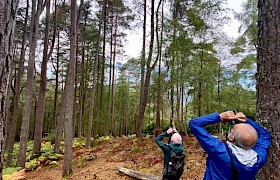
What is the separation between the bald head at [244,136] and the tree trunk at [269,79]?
709mm

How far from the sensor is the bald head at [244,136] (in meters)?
1.71

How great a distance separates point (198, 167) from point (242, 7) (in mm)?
9569

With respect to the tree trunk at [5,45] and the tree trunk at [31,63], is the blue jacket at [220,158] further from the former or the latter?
the tree trunk at [31,63]

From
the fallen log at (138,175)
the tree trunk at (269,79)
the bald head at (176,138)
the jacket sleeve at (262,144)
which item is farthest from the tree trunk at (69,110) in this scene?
the jacket sleeve at (262,144)

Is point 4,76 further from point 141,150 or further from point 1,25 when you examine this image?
point 141,150

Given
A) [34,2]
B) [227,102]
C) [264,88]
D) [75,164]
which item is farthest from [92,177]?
[227,102]

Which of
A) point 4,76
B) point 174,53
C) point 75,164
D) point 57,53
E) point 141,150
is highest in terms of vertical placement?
point 57,53

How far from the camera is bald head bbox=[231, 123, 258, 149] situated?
171 cm

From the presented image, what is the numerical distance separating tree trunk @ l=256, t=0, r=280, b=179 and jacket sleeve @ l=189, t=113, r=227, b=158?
2.59ft

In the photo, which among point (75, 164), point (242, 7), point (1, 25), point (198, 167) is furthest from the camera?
point (242, 7)

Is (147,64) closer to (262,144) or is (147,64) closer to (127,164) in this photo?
(127,164)

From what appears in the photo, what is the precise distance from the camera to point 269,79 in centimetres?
238

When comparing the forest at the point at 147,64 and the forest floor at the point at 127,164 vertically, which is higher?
the forest at the point at 147,64

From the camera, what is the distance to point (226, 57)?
564 inches
